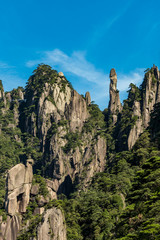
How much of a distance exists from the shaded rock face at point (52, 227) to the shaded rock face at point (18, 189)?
1180 centimetres

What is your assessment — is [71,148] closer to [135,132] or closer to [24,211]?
[135,132]

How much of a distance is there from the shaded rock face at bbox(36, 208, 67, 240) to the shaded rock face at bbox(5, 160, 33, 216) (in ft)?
38.7

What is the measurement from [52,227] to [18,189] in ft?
52.5

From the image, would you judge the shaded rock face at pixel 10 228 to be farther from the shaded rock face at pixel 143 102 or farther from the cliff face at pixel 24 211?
the shaded rock face at pixel 143 102

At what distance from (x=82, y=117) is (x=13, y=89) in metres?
38.0

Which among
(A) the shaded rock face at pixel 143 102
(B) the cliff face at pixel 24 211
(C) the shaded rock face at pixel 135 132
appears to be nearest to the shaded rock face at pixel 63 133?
(A) the shaded rock face at pixel 143 102

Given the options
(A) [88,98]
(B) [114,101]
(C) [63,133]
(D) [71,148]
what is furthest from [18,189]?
(A) [88,98]

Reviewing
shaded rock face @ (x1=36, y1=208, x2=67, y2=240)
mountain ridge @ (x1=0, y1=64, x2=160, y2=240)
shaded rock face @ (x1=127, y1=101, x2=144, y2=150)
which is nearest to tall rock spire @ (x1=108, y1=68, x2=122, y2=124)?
mountain ridge @ (x1=0, y1=64, x2=160, y2=240)

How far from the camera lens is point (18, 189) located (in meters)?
69.4

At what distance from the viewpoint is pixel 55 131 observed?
4742 inches

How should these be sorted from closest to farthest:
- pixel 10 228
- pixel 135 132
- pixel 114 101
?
pixel 10 228 → pixel 135 132 → pixel 114 101

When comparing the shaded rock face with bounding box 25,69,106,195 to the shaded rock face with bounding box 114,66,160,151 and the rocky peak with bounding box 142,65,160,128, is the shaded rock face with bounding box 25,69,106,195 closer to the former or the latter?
the shaded rock face with bounding box 114,66,160,151

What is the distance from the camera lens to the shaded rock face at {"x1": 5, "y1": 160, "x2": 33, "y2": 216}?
66.9 metres

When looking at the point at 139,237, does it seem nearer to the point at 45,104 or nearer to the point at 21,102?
the point at 45,104
